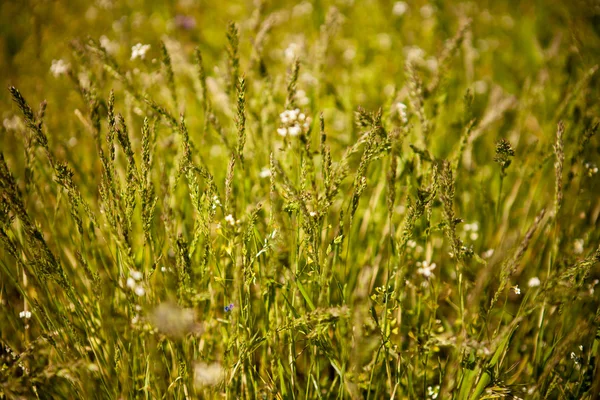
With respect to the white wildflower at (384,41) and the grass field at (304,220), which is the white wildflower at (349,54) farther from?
the white wildflower at (384,41)

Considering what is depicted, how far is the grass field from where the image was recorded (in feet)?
4.08

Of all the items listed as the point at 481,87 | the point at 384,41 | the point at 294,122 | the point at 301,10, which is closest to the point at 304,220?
the point at 294,122

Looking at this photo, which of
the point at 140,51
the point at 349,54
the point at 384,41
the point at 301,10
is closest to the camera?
the point at 140,51

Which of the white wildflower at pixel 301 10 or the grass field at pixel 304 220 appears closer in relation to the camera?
the grass field at pixel 304 220

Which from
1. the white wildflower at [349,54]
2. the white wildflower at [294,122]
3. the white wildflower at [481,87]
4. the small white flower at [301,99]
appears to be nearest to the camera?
the white wildflower at [294,122]

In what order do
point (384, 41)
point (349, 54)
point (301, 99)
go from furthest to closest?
1. point (384, 41)
2. point (349, 54)
3. point (301, 99)

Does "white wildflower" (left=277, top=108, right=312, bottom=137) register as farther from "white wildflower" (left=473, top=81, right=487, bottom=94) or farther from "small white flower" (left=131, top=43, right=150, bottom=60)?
"white wildflower" (left=473, top=81, right=487, bottom=94)

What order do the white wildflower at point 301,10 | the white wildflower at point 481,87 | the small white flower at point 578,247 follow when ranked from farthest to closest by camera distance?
the white wildflower at point 301,10 → the white wildflower at point 481,87 → the small white flower at point 578,247

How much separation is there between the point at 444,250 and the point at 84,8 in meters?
4.85

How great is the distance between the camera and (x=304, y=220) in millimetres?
1215

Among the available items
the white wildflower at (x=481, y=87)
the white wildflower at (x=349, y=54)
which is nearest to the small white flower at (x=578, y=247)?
the white wildflower at (x=481, y=87)

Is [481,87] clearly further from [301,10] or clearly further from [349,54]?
[301,10]

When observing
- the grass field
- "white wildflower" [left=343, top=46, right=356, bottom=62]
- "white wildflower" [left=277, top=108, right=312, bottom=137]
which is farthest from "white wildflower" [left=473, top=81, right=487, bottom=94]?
"white wildflower" [left=277, top=108, right=312, bottom=137]

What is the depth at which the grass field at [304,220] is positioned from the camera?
124cm
